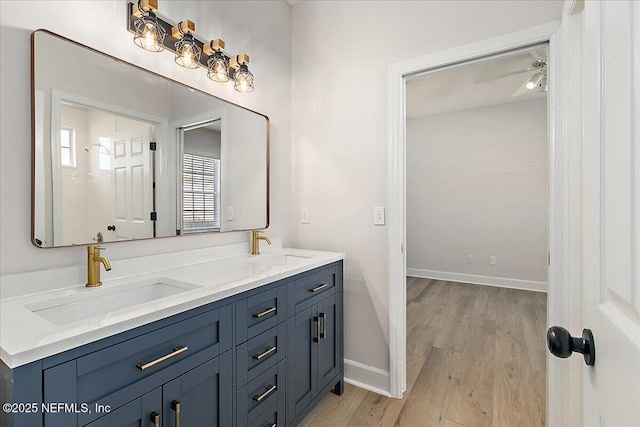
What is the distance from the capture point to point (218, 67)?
68.5 inches

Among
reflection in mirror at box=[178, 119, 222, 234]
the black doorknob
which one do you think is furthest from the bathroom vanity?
the black doorknob

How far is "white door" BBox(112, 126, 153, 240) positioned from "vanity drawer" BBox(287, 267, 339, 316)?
0.75m

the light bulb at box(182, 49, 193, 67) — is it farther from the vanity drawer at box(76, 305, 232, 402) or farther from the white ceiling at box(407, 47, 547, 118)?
the white ceiling at box(407, 47, 547, 118)

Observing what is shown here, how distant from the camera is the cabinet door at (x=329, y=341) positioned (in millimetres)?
1766

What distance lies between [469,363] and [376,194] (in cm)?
151

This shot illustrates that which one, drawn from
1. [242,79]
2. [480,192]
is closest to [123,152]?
[242,79]

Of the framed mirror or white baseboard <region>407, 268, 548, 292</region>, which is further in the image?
white baseboard <region>407, 268, 548, 292</region>

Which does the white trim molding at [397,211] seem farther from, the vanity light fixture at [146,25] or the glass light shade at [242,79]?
the vanity light fixture at [146,25]

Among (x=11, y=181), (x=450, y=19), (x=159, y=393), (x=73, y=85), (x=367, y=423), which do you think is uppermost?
(x=450, y=19)

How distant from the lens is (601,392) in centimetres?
49

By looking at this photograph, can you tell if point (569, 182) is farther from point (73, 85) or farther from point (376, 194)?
point (73, 85)

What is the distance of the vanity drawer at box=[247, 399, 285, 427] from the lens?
133cm

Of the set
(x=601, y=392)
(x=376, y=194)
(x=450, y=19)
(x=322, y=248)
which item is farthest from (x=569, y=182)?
(x=322, y=248)

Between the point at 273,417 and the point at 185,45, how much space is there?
186cm
